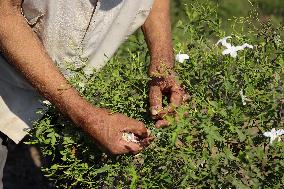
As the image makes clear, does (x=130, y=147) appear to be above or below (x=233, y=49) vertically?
below

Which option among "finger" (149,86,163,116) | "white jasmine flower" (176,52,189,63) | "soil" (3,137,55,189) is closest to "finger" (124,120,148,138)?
"finger" (149,86,163,116)

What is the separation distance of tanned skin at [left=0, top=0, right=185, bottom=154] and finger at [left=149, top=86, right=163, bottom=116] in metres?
0.13

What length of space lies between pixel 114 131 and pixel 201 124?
273 mm

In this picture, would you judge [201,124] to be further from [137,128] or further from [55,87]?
[55,87]

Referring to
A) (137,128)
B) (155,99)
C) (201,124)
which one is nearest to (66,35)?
(155,99)

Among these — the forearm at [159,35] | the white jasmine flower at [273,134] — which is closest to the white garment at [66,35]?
the forearm at [159,35]

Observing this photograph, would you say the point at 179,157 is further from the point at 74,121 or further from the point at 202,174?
the point at 74,121

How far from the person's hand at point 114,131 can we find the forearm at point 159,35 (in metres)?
0.37

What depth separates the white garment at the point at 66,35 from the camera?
99.6 inches

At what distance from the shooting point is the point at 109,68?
2.54 meters

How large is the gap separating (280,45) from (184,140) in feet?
1.68

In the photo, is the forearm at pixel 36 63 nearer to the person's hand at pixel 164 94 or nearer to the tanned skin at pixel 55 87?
the tanned skin at pixel 55 87

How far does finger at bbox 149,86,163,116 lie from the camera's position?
2406mm

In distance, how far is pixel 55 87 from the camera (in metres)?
2.33
